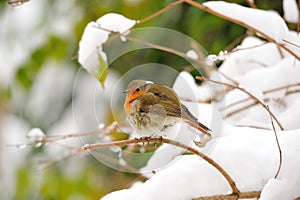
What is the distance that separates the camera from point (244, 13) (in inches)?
20.4

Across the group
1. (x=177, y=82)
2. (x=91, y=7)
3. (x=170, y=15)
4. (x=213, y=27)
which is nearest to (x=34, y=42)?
(x=91, y=7)

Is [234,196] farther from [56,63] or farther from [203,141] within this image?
[56,63]

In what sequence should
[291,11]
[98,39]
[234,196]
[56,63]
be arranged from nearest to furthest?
[234,196]
[98,39]
[291,11]
[56,63]

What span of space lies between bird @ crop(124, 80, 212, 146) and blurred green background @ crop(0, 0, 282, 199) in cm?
57

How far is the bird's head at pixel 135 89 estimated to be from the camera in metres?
0.42

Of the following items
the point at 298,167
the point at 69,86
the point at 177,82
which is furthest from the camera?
the point at 69,86

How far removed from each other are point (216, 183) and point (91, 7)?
1.05 metres

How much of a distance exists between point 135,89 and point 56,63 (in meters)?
1.26

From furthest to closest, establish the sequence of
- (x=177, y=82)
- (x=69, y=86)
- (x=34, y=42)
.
→ (x=69, y=86)
(x=34, y=42)
(x=177, y=82)

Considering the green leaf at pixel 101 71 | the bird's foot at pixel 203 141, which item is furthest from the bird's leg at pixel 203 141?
the green leaf at pixel 101 71

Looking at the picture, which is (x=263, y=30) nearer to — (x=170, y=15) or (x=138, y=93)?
(x=138, y=93)

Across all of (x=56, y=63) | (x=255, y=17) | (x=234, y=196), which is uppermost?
(x=255, y=17)

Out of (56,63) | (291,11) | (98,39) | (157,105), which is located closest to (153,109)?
(157,105)

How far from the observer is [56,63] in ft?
5.43
